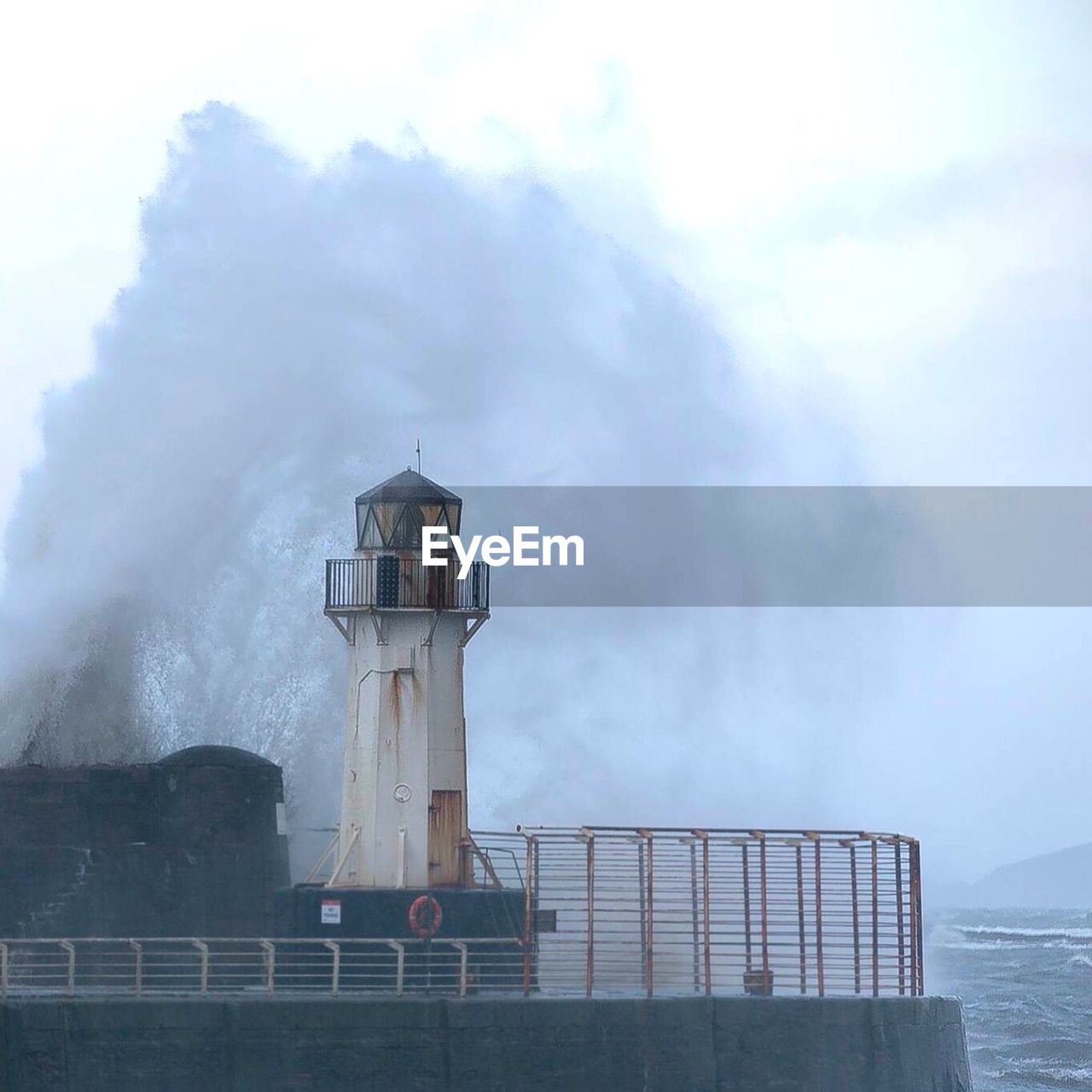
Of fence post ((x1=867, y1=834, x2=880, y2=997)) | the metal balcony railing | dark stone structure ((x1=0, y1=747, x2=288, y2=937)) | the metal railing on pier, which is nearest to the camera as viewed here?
the metal railing on pier

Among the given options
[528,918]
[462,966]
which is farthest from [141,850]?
[528,918]

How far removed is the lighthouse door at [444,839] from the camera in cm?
2728

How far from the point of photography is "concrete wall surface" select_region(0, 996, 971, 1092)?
79.3 feet

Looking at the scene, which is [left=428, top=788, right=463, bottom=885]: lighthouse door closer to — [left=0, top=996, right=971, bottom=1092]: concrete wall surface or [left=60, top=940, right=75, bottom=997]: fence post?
[left=0, top=996, right=971, bottom=1092]: concrete wall surface

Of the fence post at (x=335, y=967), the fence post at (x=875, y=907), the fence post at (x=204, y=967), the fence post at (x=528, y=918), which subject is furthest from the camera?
the fence post at (x=875, y=907)

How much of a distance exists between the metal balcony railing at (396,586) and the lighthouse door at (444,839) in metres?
2.55

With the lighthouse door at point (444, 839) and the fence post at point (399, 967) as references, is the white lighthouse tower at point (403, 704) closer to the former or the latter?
the lighthouse door at point (444, 839)

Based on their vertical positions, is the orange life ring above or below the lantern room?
below

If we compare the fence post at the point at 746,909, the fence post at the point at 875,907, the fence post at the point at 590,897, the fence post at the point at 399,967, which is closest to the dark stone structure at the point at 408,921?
the fence post at the point at 399,967

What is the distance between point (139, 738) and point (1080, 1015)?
30.8 meters

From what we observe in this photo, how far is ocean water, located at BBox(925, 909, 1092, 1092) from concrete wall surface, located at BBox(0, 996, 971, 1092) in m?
→ 14.7

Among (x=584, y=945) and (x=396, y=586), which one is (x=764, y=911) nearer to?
(x=584, y=945)

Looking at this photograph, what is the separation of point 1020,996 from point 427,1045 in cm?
3742

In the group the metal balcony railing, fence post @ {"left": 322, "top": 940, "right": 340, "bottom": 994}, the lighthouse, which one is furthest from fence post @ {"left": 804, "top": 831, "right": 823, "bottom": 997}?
fence post @ {"left": 322, "top": 940, "right": 340, "bottom": 994}
